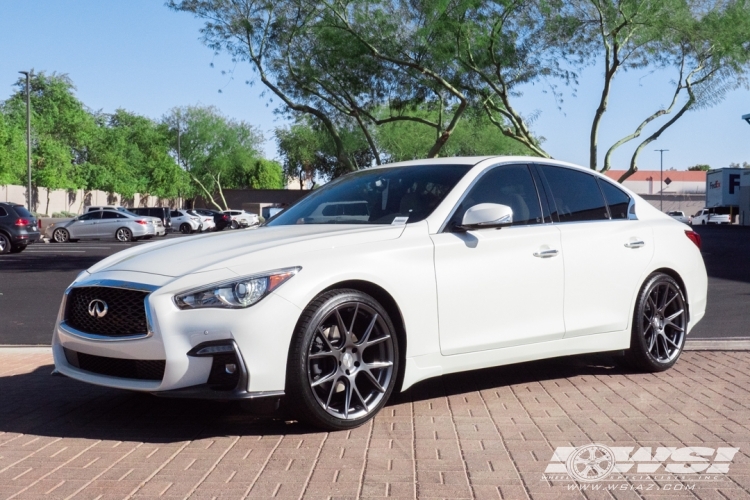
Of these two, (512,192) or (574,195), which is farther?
(574,195)

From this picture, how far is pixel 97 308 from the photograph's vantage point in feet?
17.2

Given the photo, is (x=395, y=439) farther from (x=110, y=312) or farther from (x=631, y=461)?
(x=110, y=312)

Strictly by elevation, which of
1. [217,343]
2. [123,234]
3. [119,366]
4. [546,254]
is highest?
[546,254]

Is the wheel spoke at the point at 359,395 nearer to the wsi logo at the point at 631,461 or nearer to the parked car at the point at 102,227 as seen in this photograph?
the wsi logo at the point at 631,461

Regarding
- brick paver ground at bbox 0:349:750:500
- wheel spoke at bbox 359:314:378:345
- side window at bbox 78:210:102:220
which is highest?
side window at bbox 78:210:102:220

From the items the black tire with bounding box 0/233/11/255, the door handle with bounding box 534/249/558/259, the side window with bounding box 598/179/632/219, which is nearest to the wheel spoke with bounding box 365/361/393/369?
the door handle with bounding box 534/249/558/259

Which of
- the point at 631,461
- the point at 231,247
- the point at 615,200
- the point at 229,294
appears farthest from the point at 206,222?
the point at 631,461

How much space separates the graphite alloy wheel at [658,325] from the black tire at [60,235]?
37.1 metres

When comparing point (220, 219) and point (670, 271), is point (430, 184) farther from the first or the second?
point (220, 219)

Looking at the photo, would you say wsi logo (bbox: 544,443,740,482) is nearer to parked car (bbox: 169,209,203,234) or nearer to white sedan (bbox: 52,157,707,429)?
white sedan (bbox: 52,157,707,429)

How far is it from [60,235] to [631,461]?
39320 mm

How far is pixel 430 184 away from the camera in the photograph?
6172 mm

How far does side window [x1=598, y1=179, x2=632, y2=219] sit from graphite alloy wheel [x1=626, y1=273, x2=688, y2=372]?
54 cm

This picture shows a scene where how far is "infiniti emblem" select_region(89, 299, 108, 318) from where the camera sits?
205 inches
